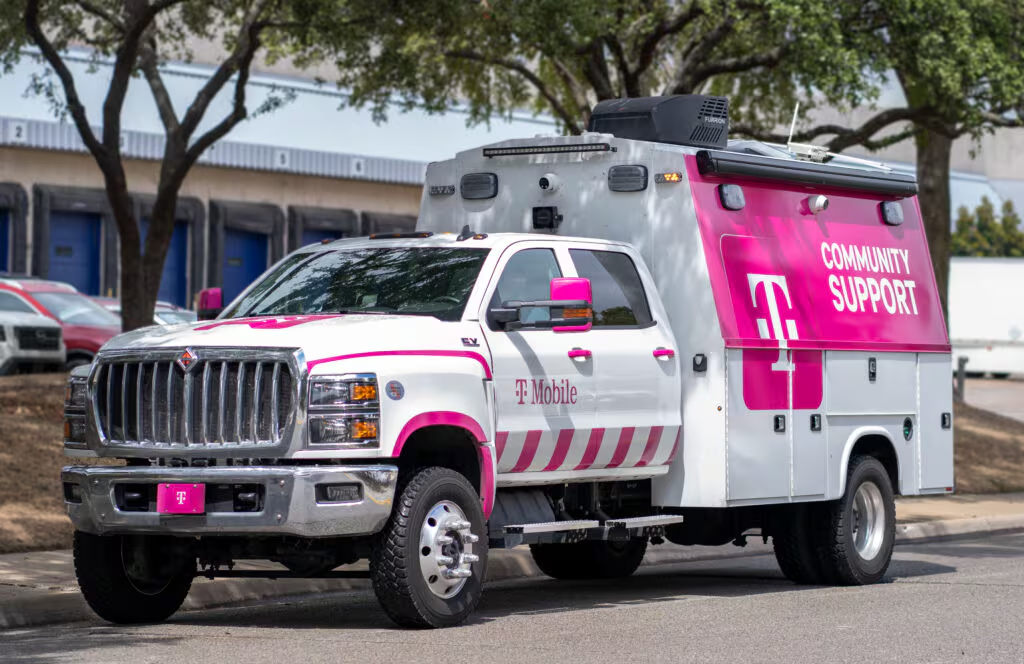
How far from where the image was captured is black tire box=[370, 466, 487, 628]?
938 cm

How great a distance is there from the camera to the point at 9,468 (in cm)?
1577

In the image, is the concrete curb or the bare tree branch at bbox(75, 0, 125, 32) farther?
the bare tree branch at bbox(75, 0, 125, 32)

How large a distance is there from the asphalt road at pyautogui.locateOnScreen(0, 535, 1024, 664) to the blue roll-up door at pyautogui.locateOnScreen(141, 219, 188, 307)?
32713 millimetres

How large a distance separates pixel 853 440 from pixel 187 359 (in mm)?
5295

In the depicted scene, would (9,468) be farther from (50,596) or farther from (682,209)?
(682,209)

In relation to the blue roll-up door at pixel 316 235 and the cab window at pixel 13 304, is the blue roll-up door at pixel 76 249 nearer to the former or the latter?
the blue roll-up door at pixel 316 235

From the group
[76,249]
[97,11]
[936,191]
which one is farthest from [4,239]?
[936,191]

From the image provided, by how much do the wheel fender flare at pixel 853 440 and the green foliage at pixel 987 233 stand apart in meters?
58.9

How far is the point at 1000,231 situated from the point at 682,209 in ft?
203

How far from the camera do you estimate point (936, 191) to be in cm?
2678

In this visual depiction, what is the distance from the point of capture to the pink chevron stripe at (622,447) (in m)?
11.0

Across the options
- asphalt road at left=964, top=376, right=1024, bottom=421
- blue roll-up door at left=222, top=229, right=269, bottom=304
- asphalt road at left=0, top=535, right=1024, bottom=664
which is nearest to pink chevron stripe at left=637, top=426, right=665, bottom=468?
asphalt road at left=0, top=535, right=1024, bottom=664

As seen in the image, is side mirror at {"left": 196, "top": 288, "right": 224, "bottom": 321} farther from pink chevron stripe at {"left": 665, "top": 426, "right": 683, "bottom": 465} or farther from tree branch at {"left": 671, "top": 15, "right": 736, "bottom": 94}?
tree branch at {"left": 671, "top": 15, "right": 736, "bottom": 94}

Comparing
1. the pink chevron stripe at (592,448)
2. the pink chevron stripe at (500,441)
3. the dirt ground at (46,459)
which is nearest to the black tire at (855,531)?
the pink chevron stripe at (592,448)
